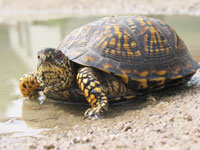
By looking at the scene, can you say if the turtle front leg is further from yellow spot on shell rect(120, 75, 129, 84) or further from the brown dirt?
yellow spot on shell rect(120, 75, 129, 84)

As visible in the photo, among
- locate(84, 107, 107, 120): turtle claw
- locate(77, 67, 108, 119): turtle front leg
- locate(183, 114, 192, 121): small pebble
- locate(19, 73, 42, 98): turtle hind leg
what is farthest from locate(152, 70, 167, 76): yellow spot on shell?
locate(19, 73, 42, 98): turtle hind leg

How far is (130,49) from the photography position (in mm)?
3791

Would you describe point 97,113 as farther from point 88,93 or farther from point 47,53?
point 47,53

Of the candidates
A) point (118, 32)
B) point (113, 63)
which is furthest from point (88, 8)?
point (113, 63)

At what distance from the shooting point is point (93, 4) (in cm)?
2020

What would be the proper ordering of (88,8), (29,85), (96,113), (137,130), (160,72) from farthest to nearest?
(88,8), (29,85), (160,72), (96,113), (137,130)

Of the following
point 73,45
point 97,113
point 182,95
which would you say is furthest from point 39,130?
point 182,95

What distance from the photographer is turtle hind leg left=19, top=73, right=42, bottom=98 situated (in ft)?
13.8

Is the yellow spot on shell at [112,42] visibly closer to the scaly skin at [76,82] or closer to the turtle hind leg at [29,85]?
the scaly skin at [76,82]

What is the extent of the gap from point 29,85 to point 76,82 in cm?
→ 94

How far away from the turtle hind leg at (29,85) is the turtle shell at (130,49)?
73 centimetres

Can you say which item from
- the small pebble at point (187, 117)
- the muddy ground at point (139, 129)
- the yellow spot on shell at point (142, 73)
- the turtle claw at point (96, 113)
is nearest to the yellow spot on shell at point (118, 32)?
the yellow spot on shell at point (142, 73)

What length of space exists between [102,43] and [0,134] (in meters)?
1.84

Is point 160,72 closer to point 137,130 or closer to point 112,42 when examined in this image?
point 112,42
